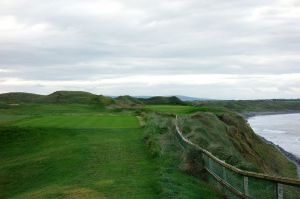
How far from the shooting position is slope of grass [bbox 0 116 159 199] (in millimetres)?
16484

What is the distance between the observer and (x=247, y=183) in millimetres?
13320

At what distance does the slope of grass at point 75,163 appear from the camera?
16.5 m

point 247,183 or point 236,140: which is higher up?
point 247,183

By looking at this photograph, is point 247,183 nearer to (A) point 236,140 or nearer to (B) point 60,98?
(A) point 236,140

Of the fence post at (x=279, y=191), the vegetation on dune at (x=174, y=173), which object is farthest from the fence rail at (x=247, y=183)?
the vegetation on dune at (x=174, y=173)

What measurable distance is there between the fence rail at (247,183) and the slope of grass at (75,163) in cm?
210

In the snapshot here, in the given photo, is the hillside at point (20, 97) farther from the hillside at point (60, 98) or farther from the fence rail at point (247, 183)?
the fence rail at point (247, 183)

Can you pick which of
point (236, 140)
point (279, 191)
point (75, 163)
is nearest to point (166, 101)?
point (236, 140)

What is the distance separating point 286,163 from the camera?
42844 mm

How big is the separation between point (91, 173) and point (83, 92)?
→ 8977 cm

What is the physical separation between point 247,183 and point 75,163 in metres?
A: 11.0

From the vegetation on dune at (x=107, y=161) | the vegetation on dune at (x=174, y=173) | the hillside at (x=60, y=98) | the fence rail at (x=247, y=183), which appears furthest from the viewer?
the hillside at (x=60, y=98)

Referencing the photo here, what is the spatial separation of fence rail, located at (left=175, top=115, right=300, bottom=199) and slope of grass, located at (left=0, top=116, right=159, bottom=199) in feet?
6.88

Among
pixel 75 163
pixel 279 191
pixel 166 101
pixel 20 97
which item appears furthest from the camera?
pixel 166 101
